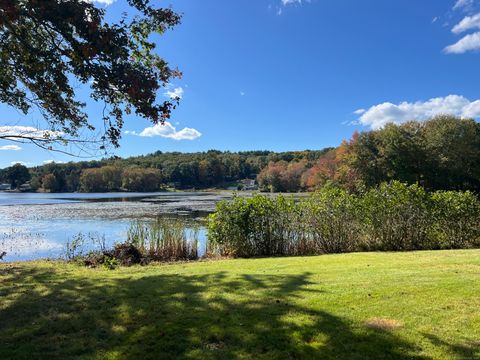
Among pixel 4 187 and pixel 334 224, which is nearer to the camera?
pixel 334 224

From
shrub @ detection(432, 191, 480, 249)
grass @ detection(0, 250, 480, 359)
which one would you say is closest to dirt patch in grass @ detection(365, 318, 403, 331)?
grass @ detection(0, 250, 480, 359)

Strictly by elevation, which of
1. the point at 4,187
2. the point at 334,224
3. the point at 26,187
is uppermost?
the point at 4,187

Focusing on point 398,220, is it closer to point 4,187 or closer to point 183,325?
point 183,325

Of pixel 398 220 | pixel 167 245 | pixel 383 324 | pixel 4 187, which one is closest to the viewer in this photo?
pixel 383 324

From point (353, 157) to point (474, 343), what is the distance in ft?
142

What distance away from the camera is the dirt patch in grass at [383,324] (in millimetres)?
4195

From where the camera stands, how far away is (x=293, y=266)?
27.3 feet

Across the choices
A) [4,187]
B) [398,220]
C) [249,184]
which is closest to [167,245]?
[398,220]

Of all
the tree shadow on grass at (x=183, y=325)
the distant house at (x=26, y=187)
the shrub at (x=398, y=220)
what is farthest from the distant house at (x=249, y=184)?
the tree shadow on grass at (x=183, y=325)

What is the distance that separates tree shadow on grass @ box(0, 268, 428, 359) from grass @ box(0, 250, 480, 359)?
0.01 meters

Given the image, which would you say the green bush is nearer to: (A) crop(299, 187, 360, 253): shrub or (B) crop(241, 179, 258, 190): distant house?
(A) crop(299, 187, 360, 253): shrub

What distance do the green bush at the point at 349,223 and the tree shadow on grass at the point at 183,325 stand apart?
18.6 ft

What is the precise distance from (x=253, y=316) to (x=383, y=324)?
150 cm

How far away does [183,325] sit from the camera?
444cm
